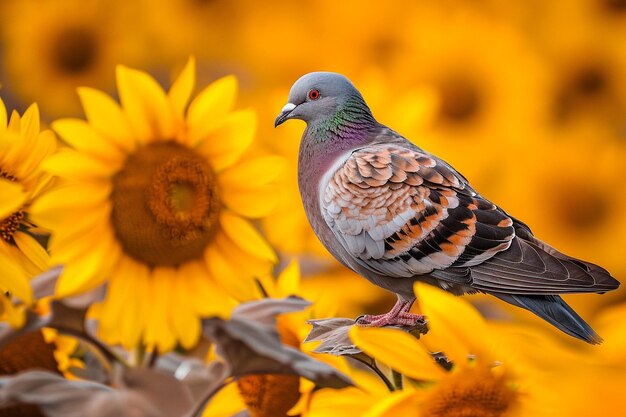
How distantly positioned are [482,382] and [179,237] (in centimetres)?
11

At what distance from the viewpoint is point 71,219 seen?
30 cm

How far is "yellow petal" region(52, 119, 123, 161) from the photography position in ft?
0.97

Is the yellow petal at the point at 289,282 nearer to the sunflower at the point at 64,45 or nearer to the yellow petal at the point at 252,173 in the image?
the yellow petal at the point at 252,173

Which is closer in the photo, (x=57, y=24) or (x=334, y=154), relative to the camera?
(x=334, y=154)

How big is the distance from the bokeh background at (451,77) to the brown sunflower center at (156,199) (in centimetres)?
28

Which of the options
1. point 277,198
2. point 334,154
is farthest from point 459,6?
point 277,198

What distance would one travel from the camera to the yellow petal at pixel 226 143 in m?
0.32

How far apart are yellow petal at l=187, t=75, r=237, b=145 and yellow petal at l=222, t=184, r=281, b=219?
0.02m

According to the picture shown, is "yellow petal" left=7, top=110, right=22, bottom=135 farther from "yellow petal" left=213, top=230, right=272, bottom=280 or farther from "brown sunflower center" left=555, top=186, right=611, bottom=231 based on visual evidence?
"brown sunflower center" left=555, top=186, right=611, bottom=231

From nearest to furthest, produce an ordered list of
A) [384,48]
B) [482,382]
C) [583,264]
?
[482,382] < [583,264] < [384,48]

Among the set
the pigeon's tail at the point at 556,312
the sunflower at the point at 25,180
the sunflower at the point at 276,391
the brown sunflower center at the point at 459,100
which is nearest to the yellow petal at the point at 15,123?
the sunflower at the point at 25,180

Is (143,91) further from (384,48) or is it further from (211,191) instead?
(384,48)

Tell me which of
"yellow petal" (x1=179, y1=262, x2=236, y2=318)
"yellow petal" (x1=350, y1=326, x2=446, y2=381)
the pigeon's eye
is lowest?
"yellow petal" (x1=350, y1=326, x2=446, y2=381)

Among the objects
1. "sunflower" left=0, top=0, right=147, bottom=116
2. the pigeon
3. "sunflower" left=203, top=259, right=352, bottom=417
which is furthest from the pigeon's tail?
"sunflower" left=0, top=0, right=147, bottom=116
